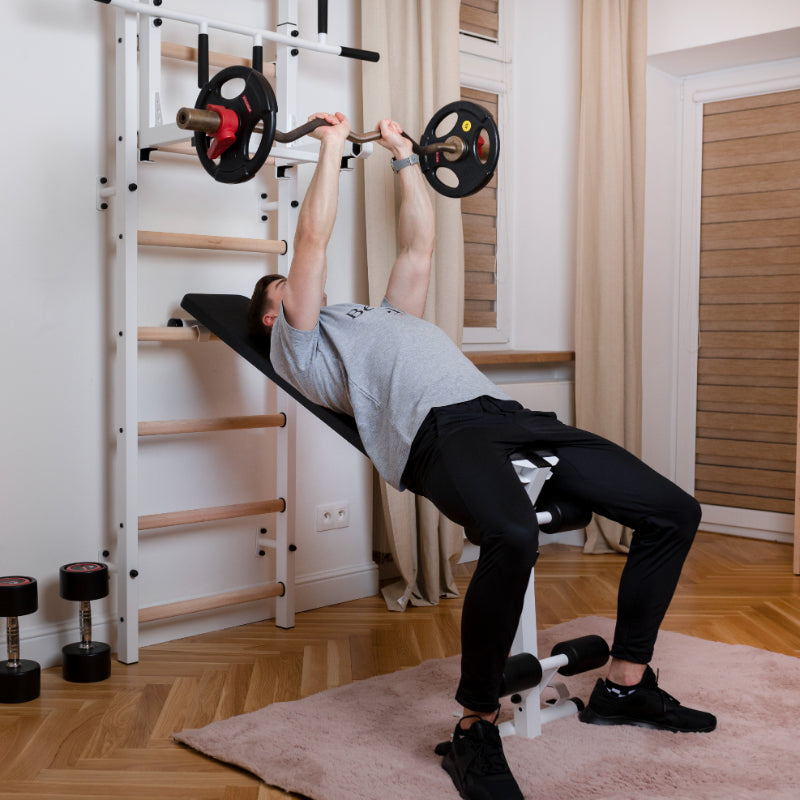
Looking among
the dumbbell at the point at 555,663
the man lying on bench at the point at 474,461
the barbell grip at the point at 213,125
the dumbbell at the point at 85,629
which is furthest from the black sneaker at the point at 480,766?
the barbell grip at the point at 213,125

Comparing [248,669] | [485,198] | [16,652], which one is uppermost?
[485,198]

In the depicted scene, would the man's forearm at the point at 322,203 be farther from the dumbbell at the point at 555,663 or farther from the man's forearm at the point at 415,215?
the dumbbell at the point at 555,663

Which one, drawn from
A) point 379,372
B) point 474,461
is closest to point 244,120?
point 379,372

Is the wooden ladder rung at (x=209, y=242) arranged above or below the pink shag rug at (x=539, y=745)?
above

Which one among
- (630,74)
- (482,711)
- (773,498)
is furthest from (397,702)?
(630,74)

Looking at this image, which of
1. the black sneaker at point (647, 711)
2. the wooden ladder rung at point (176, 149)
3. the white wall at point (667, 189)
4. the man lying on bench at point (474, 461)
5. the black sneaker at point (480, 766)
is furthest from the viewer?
the white wall at point (667, 189)

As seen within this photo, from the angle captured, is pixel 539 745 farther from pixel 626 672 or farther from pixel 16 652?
pixel 16 652

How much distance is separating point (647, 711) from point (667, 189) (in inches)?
108

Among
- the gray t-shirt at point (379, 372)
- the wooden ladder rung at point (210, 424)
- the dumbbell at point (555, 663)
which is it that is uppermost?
the gray t-shirt at point (379, 372)

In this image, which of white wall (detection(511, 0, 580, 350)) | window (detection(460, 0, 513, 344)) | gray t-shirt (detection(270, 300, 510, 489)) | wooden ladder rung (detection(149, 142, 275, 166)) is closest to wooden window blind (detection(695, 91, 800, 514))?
white wall (detection(511, 0, 580, 350))

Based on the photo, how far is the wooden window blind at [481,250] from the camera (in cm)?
395

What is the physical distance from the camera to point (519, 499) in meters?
1.97

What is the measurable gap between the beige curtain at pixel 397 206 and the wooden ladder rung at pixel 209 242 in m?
0.41

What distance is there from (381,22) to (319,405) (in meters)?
1.39
